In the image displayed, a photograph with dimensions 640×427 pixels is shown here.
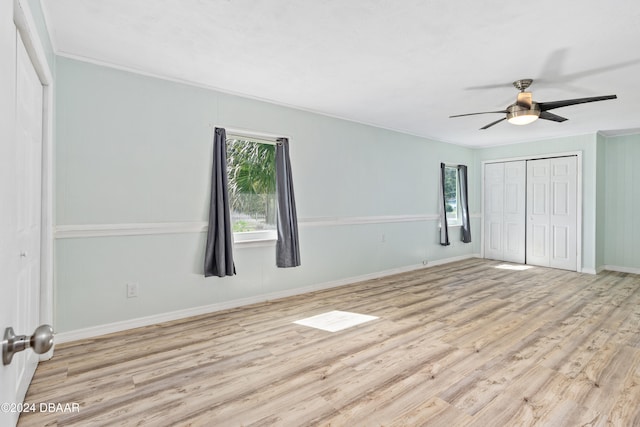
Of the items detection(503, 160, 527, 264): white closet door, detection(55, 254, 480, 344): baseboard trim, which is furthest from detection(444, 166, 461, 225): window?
detection(55, 254, 480, 344): baseboard trim

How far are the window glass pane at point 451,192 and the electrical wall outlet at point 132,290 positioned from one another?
5603mm

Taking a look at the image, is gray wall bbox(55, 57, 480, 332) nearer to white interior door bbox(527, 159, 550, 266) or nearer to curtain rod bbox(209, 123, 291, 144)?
curtain rod bbox(209, 123, 291, 144)

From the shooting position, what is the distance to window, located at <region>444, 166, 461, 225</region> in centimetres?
682

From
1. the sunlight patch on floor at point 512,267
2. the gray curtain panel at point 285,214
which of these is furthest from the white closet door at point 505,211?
the gray curtain panel at point 285,214

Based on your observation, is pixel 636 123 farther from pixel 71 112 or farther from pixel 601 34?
pixel 71 112

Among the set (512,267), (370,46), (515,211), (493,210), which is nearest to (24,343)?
(370,46)

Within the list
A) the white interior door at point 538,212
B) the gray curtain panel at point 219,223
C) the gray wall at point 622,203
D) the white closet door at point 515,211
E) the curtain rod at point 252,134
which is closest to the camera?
the gray curtain panel at point 219,223

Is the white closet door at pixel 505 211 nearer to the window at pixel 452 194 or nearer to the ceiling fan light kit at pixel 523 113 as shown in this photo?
the window at pixel 452 194

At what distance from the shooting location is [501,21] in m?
2.34

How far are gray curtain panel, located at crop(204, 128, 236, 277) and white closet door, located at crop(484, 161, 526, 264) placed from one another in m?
5.70

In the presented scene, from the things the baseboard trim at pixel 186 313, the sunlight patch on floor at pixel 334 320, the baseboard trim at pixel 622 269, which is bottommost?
the sunlight patch on floor at pixel 334 320

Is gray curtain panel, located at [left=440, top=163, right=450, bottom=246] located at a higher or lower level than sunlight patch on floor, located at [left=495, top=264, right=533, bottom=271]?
higher

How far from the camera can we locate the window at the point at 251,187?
3.95m

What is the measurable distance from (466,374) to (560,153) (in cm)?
535
